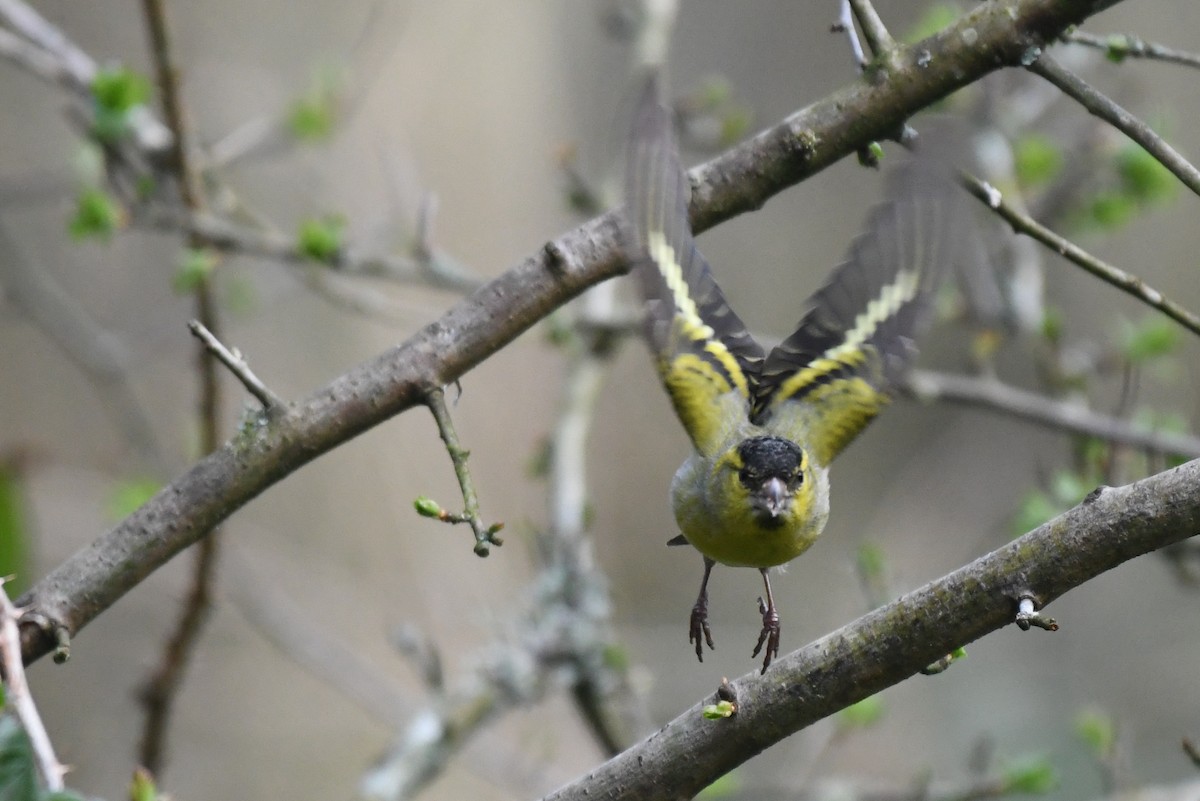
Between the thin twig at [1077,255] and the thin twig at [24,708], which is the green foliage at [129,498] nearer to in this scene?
the thin twig at [24,708]

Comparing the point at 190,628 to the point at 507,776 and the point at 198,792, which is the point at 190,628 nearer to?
the point at 507,776

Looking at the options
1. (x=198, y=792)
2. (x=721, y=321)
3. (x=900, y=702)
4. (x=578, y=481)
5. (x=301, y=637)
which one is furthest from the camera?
(x=900, y=702)

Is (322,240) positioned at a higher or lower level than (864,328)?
higher

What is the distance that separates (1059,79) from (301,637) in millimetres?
3675

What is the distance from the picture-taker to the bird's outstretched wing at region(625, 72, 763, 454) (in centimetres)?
224

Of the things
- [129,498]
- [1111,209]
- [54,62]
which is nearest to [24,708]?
[129,498]

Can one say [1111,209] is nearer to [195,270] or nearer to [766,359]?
[766,359]

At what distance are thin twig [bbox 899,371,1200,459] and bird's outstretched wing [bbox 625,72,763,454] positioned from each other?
3.33 ft

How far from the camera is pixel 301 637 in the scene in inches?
189

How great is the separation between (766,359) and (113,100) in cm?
183

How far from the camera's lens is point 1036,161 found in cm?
429

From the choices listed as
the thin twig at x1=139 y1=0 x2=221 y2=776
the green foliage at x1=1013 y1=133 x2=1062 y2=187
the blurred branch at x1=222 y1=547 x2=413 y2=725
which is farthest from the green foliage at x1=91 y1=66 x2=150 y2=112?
the green foliage at x1=1013 y1=133 x2=1062 y2=187

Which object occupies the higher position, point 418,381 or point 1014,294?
point 1014,294

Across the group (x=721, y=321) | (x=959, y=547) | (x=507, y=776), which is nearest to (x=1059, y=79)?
(x=721, y=321)
